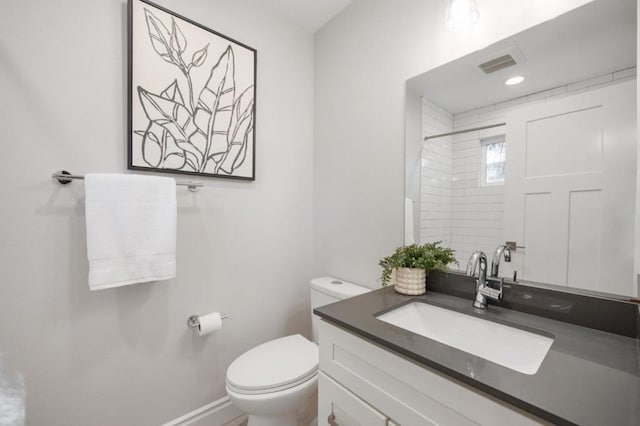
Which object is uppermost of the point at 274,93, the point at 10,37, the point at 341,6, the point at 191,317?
the point at 341,6

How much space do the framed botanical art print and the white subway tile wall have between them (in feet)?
3.22

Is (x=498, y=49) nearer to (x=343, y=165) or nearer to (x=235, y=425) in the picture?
(x=343, y=165)

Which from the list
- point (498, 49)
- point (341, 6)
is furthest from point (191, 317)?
point (341, 6)

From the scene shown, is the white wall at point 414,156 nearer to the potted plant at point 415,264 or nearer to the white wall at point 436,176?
the white wall at point 436,176

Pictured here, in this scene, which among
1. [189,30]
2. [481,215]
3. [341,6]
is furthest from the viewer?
[341,6]

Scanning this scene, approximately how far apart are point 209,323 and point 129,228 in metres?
0.60

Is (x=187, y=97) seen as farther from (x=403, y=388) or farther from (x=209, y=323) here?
(x=403, y=388)

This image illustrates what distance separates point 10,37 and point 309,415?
7.20 feet

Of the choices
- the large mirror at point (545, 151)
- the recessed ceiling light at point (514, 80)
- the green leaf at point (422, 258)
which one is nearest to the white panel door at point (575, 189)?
the large mirror at point (545, 151)

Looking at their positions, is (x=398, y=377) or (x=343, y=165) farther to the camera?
(x=343, y=165)

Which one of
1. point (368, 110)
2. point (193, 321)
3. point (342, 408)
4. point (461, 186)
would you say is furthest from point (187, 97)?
point (342, 408)

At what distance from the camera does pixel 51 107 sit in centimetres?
106

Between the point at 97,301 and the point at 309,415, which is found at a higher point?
the point at 97,301

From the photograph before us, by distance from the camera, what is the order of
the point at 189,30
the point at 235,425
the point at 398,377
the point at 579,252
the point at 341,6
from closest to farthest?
the point at 398,377
the point at 579,252
the point at 189,30
the point at 235,425
the point at 341,6
